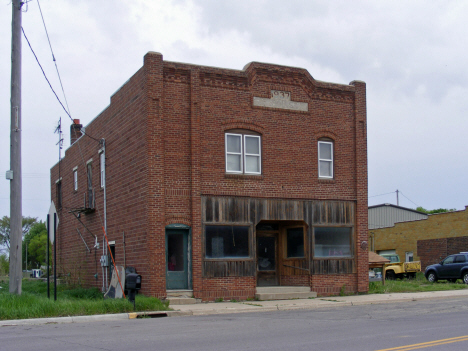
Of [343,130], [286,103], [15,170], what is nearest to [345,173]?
[343,130]

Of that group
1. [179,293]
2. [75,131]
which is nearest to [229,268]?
[179,293]

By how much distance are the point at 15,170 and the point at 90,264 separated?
354 inches

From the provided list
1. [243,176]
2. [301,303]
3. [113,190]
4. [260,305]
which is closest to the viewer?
[260,305]

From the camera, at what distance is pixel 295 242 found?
21750 mm

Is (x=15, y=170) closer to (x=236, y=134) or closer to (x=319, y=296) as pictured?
(x=236, y=134)

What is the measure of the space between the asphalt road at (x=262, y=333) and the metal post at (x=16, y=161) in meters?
3.29

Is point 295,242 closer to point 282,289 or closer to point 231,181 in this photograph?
point 282,289

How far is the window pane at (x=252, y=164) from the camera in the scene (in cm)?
2053

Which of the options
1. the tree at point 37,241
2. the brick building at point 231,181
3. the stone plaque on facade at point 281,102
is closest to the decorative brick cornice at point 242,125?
the brick building at point 231,181

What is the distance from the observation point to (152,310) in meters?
15.8

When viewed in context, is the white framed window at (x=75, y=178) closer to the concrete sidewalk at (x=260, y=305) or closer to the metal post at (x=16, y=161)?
the metal post at (x=16, y=161)

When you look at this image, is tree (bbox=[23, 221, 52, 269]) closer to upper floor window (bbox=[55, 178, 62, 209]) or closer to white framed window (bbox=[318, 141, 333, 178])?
upper floor window (bbox=[55, 178, 62, 209])

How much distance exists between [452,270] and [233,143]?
16181 millimetres

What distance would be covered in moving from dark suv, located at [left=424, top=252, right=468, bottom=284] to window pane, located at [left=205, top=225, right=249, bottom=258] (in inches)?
571
